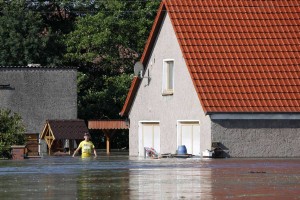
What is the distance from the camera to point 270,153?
191 ft

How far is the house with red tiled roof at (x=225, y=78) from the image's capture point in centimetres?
5797

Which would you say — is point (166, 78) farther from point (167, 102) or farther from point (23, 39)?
point (23, 39)

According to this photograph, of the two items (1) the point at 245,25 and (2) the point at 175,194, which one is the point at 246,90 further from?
(2) the point at 175,194

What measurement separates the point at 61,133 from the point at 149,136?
12.1 meters

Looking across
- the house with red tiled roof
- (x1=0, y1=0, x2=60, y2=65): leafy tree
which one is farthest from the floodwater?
(x1=0, y1=0, x2=60, y2=65): leafy tree

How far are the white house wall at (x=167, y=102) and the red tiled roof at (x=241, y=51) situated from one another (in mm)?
1059

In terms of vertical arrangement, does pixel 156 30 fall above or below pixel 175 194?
above

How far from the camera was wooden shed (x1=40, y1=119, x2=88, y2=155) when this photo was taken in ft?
246

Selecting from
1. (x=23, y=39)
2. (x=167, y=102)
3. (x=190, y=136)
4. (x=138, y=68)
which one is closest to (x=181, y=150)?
(x=190, y=136)

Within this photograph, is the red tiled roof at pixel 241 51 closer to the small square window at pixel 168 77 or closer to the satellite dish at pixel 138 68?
the small square window at pixel 168 77

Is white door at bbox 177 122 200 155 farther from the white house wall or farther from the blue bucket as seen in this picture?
the blue bucket

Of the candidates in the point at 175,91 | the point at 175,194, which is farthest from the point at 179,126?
the point at 175,194

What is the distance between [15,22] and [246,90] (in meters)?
36.4

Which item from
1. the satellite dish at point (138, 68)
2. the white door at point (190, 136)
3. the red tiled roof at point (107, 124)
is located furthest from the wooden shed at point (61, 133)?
the white door at point (190, 136)
